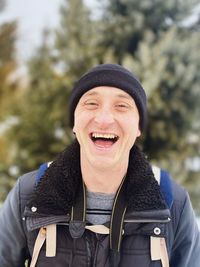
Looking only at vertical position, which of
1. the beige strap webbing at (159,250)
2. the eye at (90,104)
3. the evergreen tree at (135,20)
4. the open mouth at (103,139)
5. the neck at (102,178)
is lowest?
the beige strap webbing at (159,250)

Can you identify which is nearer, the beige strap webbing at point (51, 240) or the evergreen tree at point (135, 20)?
the beige strap webbing at point (51, 240)

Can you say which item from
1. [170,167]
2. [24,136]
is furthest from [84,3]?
[170,167]

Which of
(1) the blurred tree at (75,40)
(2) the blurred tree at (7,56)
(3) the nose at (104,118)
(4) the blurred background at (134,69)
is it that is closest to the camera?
(3) the nose at (104,118)

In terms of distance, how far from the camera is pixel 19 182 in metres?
1.42

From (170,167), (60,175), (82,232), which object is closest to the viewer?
(82,232)

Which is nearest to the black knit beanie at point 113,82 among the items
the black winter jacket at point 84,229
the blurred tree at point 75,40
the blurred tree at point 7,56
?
the black winter jacket at point 84,229

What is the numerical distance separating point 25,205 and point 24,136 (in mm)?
4430

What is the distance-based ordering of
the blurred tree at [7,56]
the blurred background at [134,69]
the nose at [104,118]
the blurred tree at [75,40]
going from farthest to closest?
the blurred tree at [7,56] → the blurred tree at [75,40] → the blurred background at [134,69] → the nose at [104,118]

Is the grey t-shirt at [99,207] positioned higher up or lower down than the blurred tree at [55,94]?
lower down

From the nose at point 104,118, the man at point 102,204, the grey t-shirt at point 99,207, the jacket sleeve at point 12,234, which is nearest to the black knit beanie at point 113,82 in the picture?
the man at point 102,204

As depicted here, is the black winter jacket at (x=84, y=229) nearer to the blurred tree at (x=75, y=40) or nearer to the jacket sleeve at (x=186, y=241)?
the jacket sleeve at (x=186, y=241)

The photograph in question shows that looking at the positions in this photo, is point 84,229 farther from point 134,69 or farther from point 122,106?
point 134,69

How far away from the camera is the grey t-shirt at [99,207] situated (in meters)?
1.33

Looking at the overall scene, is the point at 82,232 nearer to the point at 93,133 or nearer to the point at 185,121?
the point at 93,133
